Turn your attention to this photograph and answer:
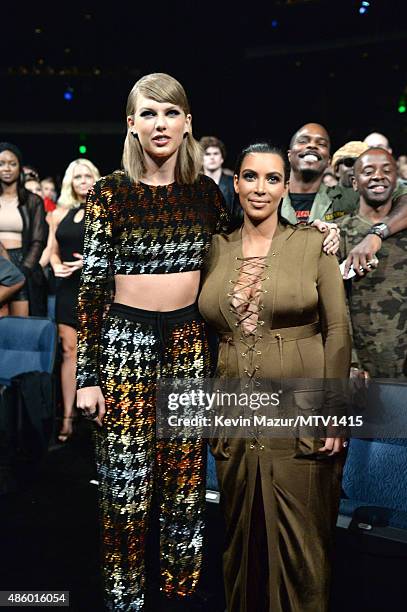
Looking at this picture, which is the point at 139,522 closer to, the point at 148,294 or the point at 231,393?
the point at 231,393

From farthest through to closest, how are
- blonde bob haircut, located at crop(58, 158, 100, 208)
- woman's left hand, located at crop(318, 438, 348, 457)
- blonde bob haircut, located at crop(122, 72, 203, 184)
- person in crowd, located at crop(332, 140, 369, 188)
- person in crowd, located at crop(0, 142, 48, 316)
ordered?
person in crowd, located at crop(0, 142, 48, 316) < blonde bob haircut, located at crop(58, 158, 100, 208) < person in crowd, located at crop(332, 140, 369, 188) < blonde bob haircut, located at crop(122, 72, 203, 184) < woman's left hand, located at crop(318, 438, 348, 457)

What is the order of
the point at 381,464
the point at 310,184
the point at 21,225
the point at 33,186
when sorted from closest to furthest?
1. the point at 381,464
2. the point at 310,184
3. the point at 21,225
4. the point at 33,186

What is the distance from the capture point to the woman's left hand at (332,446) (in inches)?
71.4

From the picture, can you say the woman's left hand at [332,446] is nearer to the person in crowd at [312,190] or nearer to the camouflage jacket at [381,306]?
the camouflage jacket at [381,306]

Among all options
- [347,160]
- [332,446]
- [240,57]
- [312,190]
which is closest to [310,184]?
[312,190]

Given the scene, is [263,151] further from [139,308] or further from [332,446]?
[332,446]

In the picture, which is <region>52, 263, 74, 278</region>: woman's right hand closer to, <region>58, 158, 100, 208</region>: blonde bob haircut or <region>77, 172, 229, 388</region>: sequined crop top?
<region>58, 158, 100, 208</region>: blonde bob haircut

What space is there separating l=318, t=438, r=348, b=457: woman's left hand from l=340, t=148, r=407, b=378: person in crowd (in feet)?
3.14

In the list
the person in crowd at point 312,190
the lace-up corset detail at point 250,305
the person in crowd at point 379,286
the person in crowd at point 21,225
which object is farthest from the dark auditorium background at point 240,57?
the lace-up corset detail at point 250,305

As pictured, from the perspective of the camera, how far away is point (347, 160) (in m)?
3.71

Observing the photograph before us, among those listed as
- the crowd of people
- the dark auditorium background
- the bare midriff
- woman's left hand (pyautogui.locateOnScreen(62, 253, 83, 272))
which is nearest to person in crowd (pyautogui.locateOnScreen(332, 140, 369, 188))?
woman's left hand (pyautogui.locateOnScreen(62, 253, 83, 272))

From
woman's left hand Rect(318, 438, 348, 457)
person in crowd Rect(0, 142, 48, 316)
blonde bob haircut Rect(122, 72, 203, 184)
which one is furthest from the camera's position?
person in crowd Rect(0, 142, 48, 316)

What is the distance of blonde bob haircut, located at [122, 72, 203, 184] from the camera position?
6.30 ft

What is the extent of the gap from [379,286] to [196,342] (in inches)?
38.9
